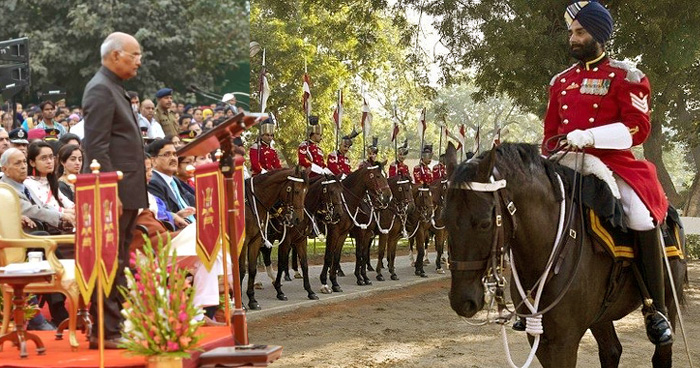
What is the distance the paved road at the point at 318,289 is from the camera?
16062mm

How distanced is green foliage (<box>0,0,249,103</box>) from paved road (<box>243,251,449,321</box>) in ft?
15.2

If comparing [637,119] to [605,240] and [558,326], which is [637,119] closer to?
[605,240]

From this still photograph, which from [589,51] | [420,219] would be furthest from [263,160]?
[589,51]

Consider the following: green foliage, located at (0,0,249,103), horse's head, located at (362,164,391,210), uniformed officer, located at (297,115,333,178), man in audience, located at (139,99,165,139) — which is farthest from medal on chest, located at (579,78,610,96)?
green foliage, located at (0,0,249,103)

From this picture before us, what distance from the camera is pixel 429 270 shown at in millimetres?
24500

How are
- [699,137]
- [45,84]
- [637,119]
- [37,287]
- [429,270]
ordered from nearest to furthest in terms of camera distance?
1. [37,287]
2. [637,119]
3. [45,84]
4. [429,270]
5. [699,137]

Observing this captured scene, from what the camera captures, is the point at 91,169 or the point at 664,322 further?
the point at 664,322

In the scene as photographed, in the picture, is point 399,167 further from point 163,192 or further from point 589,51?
point 589,51

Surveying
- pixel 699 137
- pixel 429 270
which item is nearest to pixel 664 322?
pixel 429 270

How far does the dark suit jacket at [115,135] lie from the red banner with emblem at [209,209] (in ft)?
1.12

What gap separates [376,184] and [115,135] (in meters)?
13.9

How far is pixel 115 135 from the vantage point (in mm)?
6504

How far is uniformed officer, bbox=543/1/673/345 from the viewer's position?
24.7 feet

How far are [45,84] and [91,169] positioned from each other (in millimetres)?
17040
